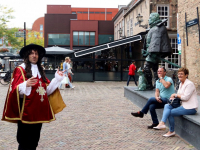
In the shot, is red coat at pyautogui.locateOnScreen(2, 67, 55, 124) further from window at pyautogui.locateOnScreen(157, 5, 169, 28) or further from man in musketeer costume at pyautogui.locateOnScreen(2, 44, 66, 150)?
window at pyautogui.locateOnScreen(157, 5, 169, 28)

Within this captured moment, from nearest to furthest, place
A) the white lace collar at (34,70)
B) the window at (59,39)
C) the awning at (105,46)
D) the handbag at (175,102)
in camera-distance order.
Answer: the white lace collar at (34,70)
the handbag at (175,102)
the awning at (105,46)
the window at (59,39)

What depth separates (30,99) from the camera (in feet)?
11.7

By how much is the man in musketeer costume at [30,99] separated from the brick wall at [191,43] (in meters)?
12.5

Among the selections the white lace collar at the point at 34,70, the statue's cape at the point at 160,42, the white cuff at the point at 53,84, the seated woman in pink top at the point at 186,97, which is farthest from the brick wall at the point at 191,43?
the white lace collar at the point at 34,70

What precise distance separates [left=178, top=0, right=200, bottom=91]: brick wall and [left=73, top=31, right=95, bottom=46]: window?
2781 cm

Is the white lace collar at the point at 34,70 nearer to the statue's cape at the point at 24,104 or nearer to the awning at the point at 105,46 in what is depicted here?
the statue's cape at the point at 24,104

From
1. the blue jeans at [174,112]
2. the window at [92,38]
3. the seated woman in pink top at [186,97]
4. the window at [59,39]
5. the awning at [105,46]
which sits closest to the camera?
the seated woman in pink top at [186,97]

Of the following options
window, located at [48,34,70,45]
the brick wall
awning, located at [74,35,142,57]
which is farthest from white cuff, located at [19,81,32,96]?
window, located at [48,34,70,45]

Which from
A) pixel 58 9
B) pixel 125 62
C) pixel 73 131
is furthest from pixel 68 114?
pixel 58 9

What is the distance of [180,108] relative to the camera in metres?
5.61

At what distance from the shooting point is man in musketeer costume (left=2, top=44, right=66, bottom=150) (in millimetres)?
3545

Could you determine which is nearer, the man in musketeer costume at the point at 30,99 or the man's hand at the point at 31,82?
the man's hand at the point at 31,82

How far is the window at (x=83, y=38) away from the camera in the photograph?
144 ft

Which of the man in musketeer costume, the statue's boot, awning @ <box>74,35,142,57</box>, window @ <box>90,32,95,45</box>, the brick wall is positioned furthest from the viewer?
window @ <box>90,32,95,45</box>
